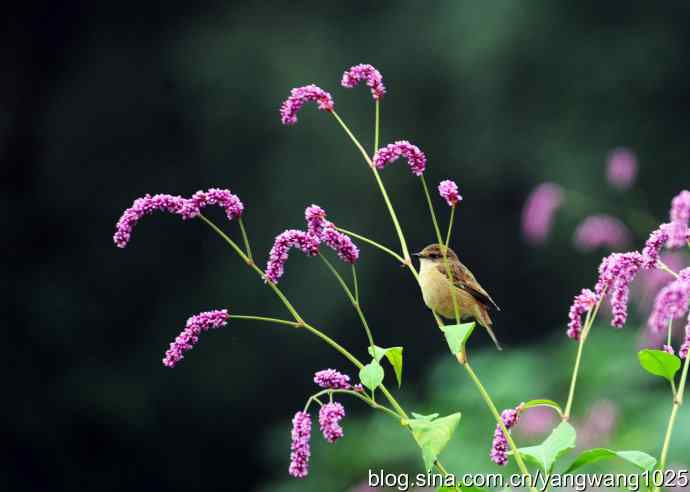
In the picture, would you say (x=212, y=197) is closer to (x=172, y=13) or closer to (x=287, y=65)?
(x=287, y=65)

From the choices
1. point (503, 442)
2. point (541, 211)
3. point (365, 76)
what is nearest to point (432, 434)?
point (503, 442)

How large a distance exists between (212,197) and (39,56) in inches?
353

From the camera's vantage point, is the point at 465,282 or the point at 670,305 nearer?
the point at 670,305

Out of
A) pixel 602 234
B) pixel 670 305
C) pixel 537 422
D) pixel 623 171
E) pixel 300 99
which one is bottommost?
pixel 537 422

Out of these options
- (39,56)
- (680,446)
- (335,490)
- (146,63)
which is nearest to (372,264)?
(146,63)

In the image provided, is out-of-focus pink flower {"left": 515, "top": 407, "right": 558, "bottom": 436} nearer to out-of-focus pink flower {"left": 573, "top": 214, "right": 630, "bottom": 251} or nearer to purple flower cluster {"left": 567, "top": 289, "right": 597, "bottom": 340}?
out-of-focus pink flower {"left": 573, "top": 214, "right": 630, "bottom": 251}

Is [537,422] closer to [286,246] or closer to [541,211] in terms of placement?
[541,211]

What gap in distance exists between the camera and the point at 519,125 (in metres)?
10.1

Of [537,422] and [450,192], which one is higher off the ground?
[450,192]

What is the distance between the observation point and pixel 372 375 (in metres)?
1.43

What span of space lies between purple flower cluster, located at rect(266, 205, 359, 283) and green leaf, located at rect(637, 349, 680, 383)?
39 cm

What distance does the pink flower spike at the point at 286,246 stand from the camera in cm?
147

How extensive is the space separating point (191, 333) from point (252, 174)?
27.2 ft

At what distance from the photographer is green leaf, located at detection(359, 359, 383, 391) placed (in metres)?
1.41
